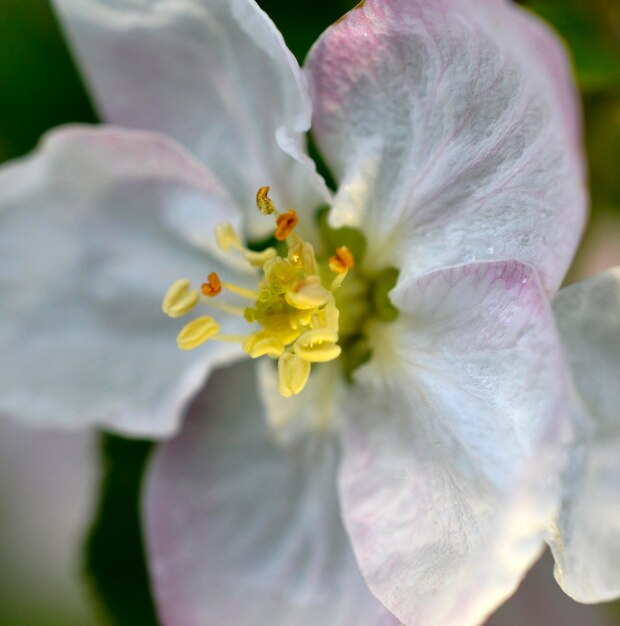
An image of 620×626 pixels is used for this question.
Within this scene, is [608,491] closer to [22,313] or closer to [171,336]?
[171,336]

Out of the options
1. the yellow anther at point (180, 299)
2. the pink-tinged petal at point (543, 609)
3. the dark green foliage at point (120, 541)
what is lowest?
the pink-tinged petal at point (543, 609)

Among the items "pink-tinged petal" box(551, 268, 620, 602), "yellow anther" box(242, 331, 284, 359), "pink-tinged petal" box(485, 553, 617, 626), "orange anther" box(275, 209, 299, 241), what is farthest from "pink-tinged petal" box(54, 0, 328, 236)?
"pink-tinged petal" box(485, 553, 617, 626)

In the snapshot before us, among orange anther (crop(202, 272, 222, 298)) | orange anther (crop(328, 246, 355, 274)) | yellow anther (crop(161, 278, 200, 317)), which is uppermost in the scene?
orange anther (crop(328, 246, 355, 274))

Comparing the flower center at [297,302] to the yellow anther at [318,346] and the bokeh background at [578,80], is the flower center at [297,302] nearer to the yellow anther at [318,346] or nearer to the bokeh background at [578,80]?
the yellow anther at [318,346]

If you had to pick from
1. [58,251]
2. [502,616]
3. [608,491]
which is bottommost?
[502,616]

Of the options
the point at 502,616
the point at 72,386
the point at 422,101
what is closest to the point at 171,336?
the point at 72,386

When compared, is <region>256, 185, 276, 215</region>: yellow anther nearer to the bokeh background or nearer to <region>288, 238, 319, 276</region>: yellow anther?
<region>288, 238, 319, 276</region>: yellow anther

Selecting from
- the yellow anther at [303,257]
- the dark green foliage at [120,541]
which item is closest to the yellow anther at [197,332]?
the yellow anther at [303,257]
